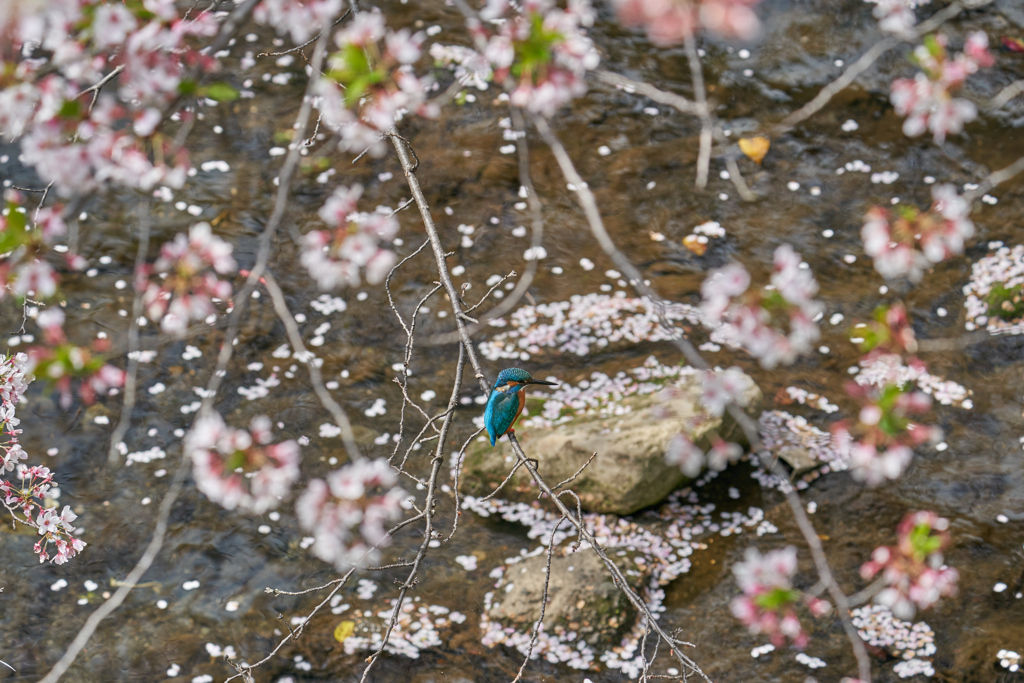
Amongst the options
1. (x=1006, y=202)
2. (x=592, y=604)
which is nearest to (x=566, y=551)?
(x=592, y=604)

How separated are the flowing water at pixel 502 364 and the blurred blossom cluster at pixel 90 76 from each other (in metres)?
0.58

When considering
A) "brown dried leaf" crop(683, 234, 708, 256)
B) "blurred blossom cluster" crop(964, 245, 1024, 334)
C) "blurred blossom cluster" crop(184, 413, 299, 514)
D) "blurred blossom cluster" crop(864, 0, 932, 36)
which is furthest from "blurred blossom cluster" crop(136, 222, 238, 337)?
"blurred blossom cluster" crop(864, 0, 932, 36)

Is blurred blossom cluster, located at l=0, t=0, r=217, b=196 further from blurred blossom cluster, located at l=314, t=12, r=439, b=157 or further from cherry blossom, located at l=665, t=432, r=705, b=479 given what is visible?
cherry blossom, located at l=665, t=432, r=705, b=479

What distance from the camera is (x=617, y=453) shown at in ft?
17.3

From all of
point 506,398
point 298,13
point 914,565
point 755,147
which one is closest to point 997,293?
point 755,147

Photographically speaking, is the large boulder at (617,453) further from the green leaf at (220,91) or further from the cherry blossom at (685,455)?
the green leaf at (220,91)

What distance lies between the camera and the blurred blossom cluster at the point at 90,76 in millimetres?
1867

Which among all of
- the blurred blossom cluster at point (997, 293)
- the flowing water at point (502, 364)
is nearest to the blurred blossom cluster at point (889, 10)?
the flowing water at point (502, 364)

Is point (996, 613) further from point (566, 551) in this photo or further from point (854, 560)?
point (566, 551)

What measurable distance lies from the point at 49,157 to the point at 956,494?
5.79 meters

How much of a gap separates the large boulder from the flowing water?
0.37 m

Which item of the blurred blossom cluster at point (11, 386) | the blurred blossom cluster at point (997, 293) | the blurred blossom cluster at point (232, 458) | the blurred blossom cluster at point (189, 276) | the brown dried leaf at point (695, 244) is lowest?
the blurred blossom cluster at point (997, 293)

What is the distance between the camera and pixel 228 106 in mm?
8938

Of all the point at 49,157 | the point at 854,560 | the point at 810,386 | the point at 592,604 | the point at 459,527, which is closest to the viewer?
the point at 49,157
